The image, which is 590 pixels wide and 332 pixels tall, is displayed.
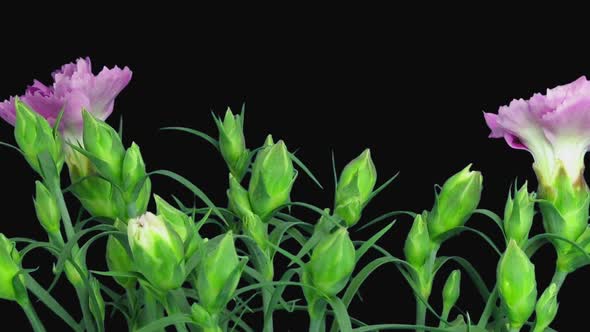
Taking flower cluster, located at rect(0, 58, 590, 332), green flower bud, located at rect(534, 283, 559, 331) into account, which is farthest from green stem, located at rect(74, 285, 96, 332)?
green flower bud, located at rect(534, 283, 559, 331)

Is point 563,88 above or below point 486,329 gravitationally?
above

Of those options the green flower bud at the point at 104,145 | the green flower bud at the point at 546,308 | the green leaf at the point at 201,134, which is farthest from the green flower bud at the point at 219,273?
the green flower bud at the point at 546,308

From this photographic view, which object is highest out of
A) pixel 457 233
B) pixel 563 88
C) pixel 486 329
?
pixel 563 88

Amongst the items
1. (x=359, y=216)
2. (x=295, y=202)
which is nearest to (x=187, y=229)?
(x=295, y=202)

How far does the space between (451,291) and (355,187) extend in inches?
8.7

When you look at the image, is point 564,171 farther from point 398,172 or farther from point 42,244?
point 42,244

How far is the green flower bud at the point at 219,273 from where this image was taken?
1.62 meters

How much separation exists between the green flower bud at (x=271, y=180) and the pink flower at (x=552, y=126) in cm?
33

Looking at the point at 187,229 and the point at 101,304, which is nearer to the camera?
the point at 187,229

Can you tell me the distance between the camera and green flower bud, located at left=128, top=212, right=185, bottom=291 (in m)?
1.60

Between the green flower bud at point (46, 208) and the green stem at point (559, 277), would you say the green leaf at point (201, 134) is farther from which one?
the green stem at point (559, 277)

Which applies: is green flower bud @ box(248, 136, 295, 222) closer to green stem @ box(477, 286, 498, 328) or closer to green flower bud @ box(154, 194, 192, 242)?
green flower bud @ box(154, 194, 192, 242)

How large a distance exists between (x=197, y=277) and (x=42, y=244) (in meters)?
0.24

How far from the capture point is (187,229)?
5.61ft
